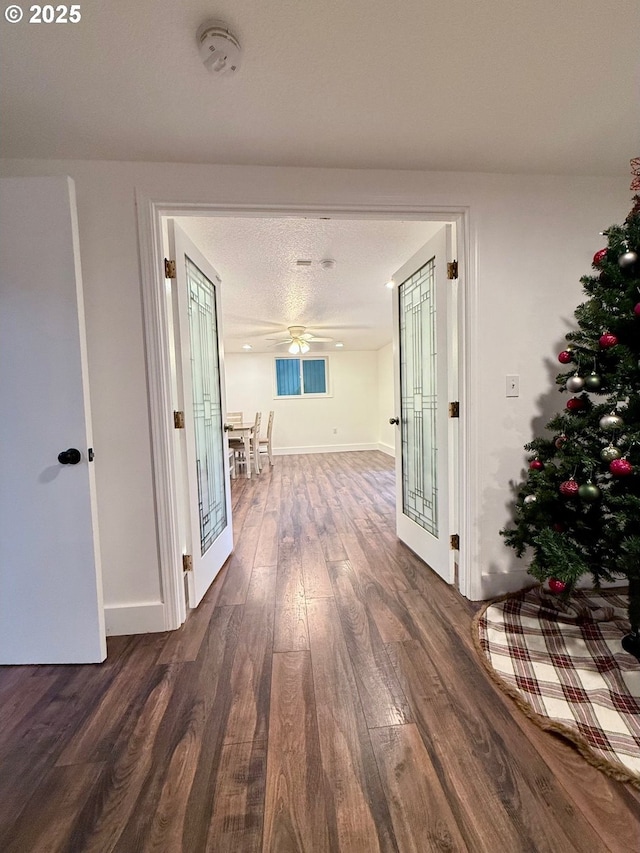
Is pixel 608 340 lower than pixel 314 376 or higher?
lower

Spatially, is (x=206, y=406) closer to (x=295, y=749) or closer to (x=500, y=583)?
(x=295, y=749)

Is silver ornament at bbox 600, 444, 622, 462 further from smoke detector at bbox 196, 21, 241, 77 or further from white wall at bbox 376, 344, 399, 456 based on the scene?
white wall at bbox 376, 344, 399, 456

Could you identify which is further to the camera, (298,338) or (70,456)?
(298,338)

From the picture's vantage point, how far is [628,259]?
1246 millimetres

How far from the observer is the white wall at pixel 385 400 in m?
7.37

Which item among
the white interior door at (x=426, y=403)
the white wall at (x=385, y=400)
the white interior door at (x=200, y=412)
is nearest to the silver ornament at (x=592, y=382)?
the white interior door at (x=426, y=403)

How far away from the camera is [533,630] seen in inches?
60.7

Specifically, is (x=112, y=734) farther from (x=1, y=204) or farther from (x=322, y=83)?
(x=322, y=83)

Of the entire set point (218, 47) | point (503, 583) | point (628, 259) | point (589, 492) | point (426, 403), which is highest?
point (218, 47)

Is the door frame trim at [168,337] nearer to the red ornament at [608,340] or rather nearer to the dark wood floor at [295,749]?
the dark wood floor at [295,749]

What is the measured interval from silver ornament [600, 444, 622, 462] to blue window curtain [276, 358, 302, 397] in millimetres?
6702

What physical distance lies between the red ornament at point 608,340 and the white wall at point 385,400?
592 centimetres

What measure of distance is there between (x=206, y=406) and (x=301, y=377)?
565 cm

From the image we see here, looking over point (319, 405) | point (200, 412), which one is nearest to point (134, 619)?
point (200, 412)
